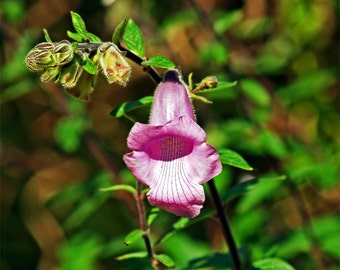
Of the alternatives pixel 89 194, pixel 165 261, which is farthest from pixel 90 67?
pixel 89 194

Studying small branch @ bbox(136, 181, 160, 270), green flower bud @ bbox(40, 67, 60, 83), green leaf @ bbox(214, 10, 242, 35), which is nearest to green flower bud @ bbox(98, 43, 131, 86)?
green flower bud @ bbox(40, 67, 60, 83)

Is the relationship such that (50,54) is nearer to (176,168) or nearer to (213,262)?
(176,168)

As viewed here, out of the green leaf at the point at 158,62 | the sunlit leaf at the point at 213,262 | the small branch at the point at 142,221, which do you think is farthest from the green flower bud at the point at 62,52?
the sunlit leaf at the point at 213,262

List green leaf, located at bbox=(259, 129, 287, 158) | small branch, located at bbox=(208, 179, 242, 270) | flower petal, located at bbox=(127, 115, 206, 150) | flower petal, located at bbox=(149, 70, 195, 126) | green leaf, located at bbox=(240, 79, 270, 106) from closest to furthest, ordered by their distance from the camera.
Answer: flower petal, located at bbox=(127, 115, 206, 150) → flower petal, located at bbox=(149, 70, 195, 126) → small branch, located at bbox=(208, 179, 242, 270) → green leaf, located at bbox=(259, 129, 287, 158) → green leaf, located at bbox=(240, 79, 270, 106)

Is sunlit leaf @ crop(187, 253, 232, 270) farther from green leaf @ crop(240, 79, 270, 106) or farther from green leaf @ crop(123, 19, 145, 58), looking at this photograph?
green leaf @ crop(240, 79, 270, 106)

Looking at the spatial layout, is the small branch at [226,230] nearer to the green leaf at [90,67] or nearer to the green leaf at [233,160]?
the green leaf at [233,160]
